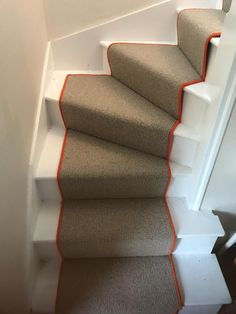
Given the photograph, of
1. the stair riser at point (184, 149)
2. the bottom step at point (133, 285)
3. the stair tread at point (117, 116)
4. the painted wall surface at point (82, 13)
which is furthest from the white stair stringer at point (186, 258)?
the painted wall surface at point (82, 13)

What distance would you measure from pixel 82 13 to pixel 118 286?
5.20 feet

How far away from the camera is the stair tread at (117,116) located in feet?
4.10

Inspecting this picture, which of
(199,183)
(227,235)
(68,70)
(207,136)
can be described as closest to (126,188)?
(199,183)

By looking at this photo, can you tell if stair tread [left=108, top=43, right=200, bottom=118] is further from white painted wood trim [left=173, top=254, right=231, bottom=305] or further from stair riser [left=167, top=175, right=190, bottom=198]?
white painted wood trim [left=173, top=254, right=231, bottom=305]

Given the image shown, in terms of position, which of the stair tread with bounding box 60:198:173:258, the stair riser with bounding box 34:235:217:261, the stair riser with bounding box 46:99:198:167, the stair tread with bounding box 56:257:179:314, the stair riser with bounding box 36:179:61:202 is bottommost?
the stair tread with bounding box 56:257:179:314

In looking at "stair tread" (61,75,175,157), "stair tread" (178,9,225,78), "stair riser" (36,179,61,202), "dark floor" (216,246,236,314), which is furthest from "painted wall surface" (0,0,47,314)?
"dark floor" (216,246,236,314)

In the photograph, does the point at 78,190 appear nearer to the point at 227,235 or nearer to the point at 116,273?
the point at 116,273

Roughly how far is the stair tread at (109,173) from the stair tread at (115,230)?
0.24ft

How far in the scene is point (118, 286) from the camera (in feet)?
3.85

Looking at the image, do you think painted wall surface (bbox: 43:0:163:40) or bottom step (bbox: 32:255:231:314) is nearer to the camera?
bottom step (bbox: 32:255:231:314)

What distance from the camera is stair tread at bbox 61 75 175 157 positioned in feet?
4.10

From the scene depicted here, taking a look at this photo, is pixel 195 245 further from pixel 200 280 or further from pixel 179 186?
pixel 179 186

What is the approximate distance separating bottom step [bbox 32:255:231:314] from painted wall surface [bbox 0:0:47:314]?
168mm

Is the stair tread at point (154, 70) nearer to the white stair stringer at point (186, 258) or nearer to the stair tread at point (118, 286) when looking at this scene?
the white stair stringer at point (186, 258)
